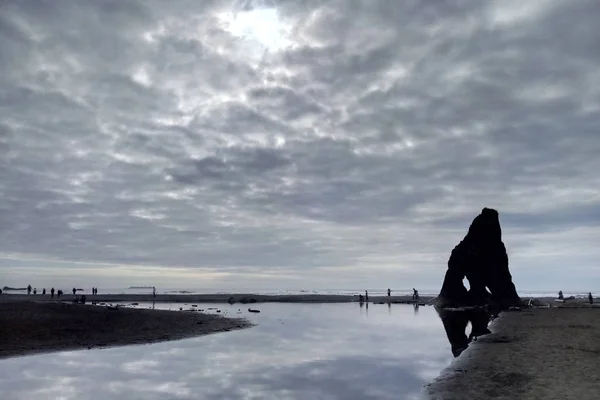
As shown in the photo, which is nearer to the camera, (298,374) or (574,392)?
(574,392)

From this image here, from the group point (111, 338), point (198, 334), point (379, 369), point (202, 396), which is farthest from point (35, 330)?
point (379, 369)

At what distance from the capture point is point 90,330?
40594 mm

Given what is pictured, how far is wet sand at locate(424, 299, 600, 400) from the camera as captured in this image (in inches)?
679

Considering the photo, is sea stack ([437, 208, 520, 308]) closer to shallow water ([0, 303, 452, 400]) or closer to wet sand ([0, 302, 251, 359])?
wet sand ([0, 302, 251, 359])

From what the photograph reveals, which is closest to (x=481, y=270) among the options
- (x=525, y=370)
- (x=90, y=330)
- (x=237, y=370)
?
(x=525, y=370)

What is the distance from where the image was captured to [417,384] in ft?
67.4

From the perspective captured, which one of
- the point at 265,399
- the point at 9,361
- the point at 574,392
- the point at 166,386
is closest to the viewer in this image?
the point at 574,392

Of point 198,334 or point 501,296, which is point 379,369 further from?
point 501,296

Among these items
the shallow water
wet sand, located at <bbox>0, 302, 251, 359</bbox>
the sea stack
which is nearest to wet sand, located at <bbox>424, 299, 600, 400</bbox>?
the shallow water

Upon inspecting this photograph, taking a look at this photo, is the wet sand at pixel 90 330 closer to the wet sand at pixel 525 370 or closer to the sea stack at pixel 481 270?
the wet sand at pixel 525 370

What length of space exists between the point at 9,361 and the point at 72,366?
4.20 meters

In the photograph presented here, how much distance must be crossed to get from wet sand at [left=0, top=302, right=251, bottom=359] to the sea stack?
1980 inches

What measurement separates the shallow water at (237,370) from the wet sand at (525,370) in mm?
1506

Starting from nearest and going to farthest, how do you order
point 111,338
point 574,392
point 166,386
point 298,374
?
point 574,392 → point 166,386 → point 298,374 → point 111,338
